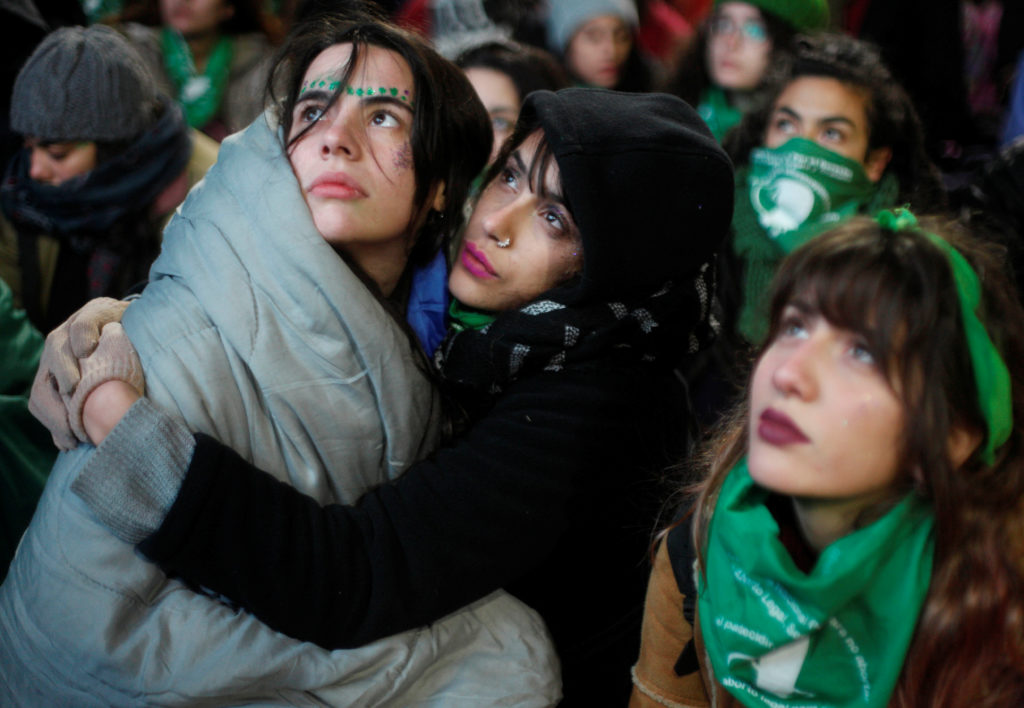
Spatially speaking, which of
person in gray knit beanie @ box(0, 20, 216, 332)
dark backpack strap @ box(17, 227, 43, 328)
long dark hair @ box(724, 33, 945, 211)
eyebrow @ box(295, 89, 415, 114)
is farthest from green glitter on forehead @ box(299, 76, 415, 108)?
long dark hair @ box(724, 33, 945, 211)

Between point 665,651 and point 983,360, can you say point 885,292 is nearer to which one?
point 983,360

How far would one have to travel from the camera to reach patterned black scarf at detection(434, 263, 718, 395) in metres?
1.57

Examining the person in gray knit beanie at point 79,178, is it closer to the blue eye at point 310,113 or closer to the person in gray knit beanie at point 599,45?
the blue eye at point 310,113

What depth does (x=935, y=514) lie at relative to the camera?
1.21 meters

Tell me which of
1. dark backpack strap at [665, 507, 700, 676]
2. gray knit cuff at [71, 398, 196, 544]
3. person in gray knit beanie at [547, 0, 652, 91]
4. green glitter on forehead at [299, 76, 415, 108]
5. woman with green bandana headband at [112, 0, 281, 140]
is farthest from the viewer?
person in gray knit beanie at [547, 0, 652, 91]

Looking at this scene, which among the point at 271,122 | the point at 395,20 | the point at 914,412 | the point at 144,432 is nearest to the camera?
the point at 914,412

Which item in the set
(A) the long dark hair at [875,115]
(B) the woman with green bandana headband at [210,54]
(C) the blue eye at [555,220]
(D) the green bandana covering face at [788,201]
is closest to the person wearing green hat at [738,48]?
(A) the long dark hair at [875,115]

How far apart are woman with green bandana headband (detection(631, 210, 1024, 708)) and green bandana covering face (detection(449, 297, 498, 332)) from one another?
0.56m

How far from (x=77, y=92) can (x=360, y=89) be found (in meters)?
1.18

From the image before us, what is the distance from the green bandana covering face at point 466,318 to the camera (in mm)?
1717

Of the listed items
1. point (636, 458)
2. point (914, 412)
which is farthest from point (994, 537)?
point (636, 458)

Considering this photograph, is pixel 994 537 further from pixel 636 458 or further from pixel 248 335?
pixel 248 335

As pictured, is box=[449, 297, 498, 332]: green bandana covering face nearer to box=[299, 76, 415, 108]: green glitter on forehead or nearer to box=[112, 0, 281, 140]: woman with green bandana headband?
box=[299, 76, 415, 108]: green glitter on forehead

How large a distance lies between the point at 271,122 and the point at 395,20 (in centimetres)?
41
